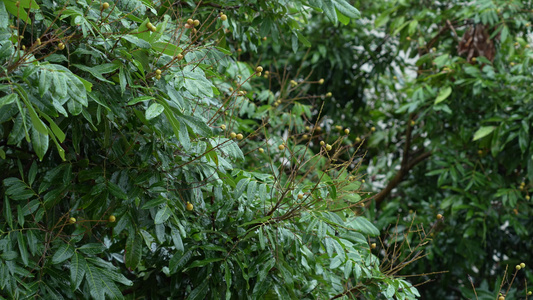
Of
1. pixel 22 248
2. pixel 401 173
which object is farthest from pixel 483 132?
pixel 22 248

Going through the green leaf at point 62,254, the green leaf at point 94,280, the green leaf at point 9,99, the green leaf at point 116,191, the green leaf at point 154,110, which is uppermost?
the green leaf at point 9,99

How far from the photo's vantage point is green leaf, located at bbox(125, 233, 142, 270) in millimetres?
1605

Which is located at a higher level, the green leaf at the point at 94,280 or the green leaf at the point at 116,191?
the green leaf at the point at 116,191

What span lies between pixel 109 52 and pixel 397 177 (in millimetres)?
2414

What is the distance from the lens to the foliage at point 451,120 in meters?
3.13

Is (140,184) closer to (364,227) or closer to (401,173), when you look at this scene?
(364,227)

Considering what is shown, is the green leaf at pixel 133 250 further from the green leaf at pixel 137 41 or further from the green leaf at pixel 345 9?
the green leaf at pixel 345 9

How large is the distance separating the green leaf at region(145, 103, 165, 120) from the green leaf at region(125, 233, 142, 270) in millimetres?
382

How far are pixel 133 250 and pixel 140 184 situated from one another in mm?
172

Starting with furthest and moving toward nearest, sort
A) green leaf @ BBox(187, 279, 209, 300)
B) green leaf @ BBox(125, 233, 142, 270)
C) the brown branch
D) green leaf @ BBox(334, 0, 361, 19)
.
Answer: the brown branch
green leaf @ BBox(334, 0, 361, 19)
green leaf @ BBox(187, 279, 209, 300)
green leaf @ BBox(125, 233, 142, 270)

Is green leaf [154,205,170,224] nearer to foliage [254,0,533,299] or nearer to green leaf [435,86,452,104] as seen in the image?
foliage [254,0,533,299]

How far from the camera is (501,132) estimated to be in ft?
9.82

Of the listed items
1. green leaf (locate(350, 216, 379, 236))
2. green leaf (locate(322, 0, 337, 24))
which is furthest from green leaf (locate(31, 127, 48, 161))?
green leaf (locate(350, 216, 379, 236))

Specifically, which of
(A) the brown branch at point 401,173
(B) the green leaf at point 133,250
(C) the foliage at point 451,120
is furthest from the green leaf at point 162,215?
(A) the brown branch at point 401,173
